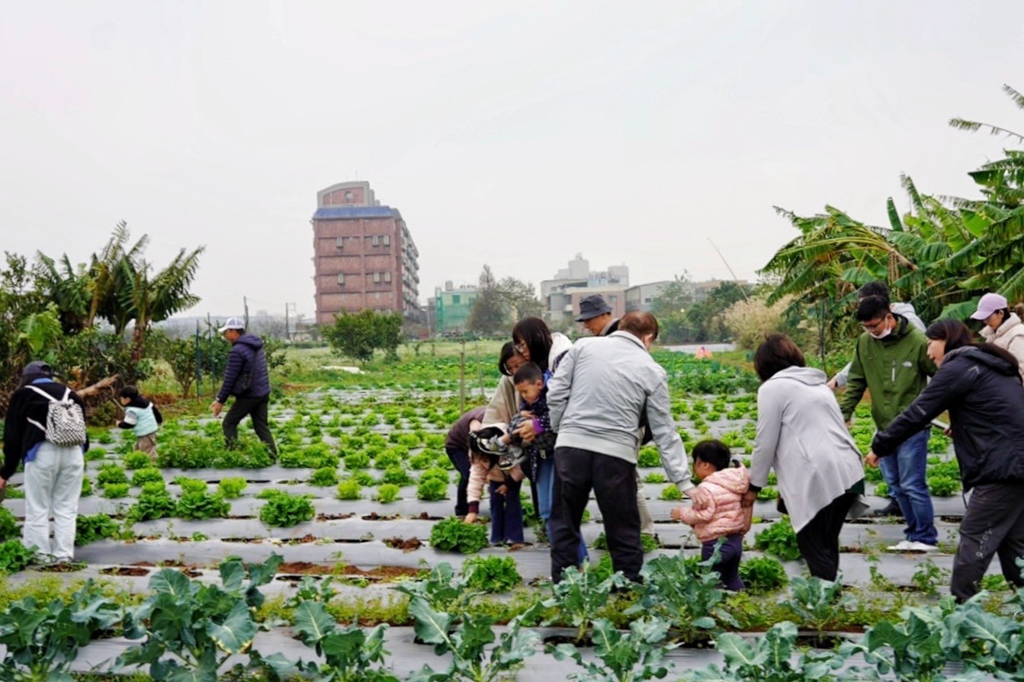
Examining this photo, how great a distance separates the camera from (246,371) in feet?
30.8

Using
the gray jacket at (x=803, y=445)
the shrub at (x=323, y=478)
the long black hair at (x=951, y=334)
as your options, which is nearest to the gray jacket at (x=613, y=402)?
the gray jacket at (x=803, y=445)

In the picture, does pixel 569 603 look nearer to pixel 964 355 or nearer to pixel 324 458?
pixel 964 355

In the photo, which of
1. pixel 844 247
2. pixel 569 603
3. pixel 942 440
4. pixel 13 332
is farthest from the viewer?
pixel 844 247

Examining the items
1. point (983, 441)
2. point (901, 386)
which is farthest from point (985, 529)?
point (901, 386)

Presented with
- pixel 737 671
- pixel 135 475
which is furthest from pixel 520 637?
pixel 135 475

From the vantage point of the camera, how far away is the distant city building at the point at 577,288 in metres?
70.6

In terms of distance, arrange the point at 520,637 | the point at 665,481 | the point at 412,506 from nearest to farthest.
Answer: the point at 520,637, the point at 412,506, the point at 665,481

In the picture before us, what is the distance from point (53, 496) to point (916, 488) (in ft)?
18.7

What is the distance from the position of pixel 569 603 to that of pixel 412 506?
12.9 ft

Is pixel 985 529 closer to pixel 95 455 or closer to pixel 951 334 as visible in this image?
pixel 951 334

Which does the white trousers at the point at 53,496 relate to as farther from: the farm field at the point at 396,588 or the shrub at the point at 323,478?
the shrub at the point at 323,478

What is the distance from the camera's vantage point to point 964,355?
14.7ft

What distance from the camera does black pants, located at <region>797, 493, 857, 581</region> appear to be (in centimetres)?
455

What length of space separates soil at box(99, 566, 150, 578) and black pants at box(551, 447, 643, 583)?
2896 millimetres
